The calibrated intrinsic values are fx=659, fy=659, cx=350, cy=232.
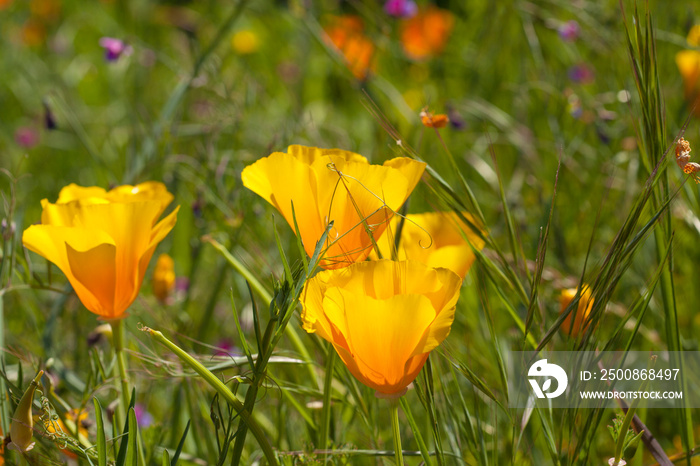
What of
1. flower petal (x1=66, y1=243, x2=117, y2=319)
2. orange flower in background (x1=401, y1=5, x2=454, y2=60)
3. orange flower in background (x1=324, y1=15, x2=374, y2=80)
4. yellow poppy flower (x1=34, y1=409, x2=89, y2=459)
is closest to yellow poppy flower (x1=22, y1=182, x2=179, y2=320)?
flower petal (x1=66, y1=243, x2=117, y2=319)

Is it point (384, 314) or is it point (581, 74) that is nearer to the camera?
point (384, 314)

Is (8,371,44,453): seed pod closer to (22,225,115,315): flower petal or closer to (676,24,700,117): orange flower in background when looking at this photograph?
(22,225,115,315): flower petal

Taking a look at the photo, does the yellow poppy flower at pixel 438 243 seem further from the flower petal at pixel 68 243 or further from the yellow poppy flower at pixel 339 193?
the flower petal at pixel 68 243

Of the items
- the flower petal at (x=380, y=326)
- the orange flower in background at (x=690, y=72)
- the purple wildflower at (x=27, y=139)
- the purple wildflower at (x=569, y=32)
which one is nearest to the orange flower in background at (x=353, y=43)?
the purple wildflower at (x=569, y=32)

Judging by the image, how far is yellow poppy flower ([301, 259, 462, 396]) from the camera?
455 millimetres

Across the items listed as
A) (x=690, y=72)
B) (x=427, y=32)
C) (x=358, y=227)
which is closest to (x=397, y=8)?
(x=690, y=72)

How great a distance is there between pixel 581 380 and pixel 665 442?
481 mm

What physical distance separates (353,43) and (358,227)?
1951mm

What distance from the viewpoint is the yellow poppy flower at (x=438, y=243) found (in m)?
0.60

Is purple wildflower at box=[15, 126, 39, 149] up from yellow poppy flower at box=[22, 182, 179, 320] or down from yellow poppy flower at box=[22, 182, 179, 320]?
up

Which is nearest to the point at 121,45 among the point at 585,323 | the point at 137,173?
the point at 137,173

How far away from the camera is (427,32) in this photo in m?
2.31

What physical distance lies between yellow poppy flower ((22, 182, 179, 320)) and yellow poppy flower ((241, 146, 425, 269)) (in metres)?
0.12

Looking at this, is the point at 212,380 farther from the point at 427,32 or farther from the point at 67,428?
the point at 427,32
